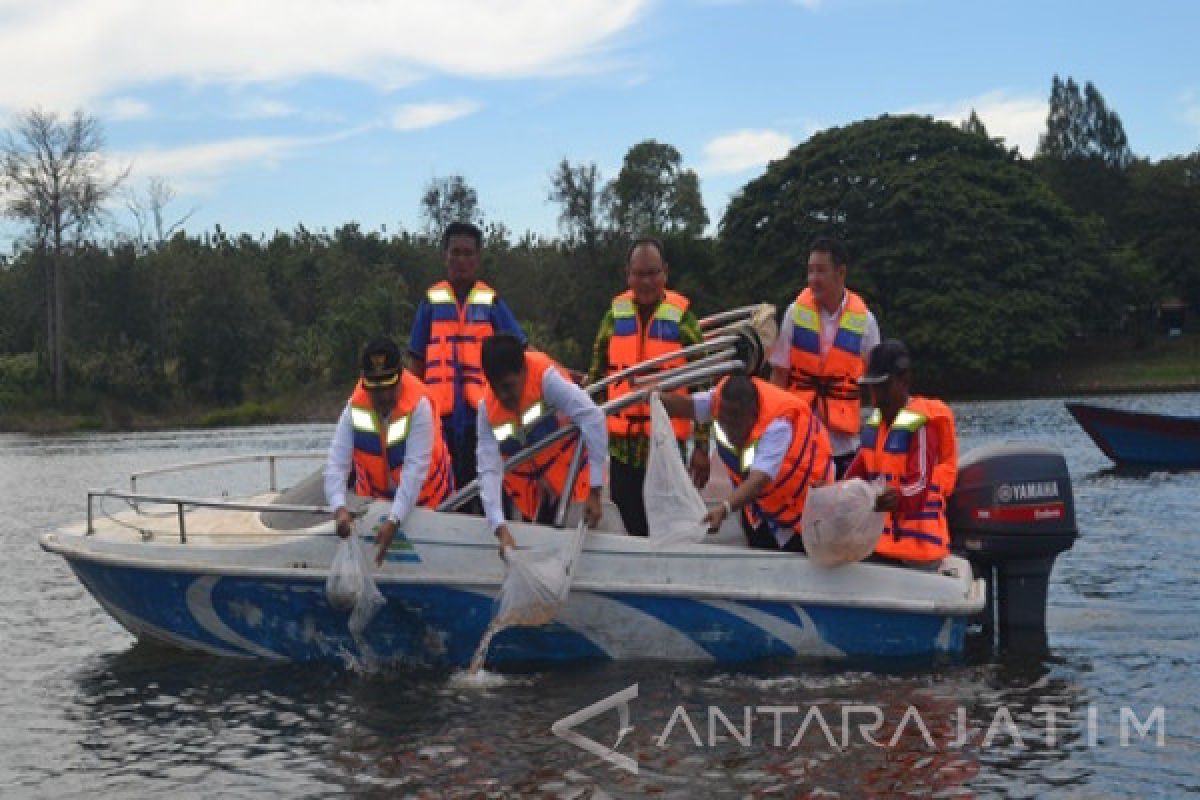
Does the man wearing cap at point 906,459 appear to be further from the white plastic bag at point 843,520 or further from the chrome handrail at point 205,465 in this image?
the chrome handrail at point 205,465

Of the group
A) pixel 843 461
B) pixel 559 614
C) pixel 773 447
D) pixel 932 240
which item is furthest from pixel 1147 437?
pixel 932 240

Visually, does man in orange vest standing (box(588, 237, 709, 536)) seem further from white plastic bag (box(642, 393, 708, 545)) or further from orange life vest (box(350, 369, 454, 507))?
orange life vest (box(350, 369, 454, 507))

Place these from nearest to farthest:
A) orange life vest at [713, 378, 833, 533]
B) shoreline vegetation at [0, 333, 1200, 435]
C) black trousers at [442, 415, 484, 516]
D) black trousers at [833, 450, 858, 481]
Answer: orange life vest at [713, 378, 833, 533] < black trousers at [833, 450, 858, 481] < black trousers at [442, 415, 484, 516] < shoreline vegetation at [0, 333, 1200, 435]

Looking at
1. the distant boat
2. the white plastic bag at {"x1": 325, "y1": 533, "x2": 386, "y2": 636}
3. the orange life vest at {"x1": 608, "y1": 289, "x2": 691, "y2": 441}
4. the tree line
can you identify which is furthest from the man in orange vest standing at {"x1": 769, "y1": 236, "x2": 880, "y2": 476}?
the tree line

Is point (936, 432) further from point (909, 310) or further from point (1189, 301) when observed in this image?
point (1189, 301)

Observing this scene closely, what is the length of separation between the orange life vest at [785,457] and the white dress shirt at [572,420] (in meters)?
0.69

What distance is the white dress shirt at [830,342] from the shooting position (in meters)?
8.43

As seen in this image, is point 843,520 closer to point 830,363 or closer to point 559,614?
point 830,363

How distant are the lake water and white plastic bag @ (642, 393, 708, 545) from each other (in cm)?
88

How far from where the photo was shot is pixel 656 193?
2805 inches

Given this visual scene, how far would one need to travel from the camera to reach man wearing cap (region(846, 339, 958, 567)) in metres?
7.75

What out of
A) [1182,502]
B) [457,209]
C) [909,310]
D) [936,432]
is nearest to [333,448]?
[936,432]

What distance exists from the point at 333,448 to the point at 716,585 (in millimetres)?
2313

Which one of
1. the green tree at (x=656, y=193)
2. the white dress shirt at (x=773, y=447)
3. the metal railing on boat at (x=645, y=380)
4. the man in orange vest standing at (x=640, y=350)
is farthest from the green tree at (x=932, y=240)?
the white dress shirt at (x=773, y=447)
